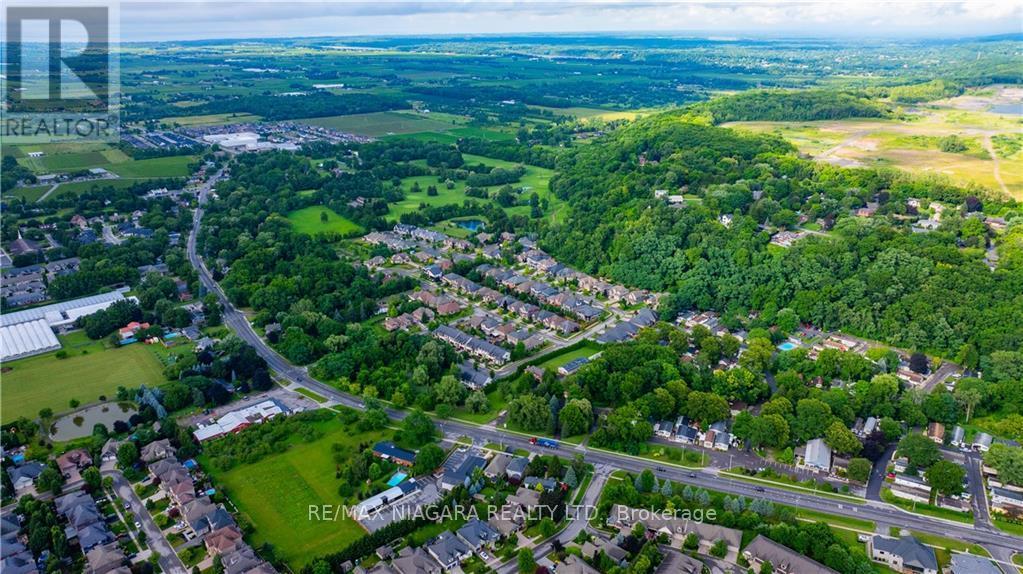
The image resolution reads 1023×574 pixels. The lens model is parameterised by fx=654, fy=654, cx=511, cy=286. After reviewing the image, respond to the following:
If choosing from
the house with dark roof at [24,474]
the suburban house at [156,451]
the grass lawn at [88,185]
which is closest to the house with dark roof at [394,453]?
the suburban house at [156,451]

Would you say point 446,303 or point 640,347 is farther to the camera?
point 446,303

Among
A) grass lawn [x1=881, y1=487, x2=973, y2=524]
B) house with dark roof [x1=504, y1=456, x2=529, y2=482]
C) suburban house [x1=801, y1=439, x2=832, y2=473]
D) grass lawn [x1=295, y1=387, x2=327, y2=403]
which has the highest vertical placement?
suburban house [x1=801, y1=439, x2=832, y2=473]

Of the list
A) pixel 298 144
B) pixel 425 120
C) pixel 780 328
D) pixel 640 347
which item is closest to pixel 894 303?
pixel 780 328

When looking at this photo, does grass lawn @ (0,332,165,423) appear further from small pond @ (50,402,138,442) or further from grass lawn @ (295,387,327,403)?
grass lawn @ (295,387,327,403)

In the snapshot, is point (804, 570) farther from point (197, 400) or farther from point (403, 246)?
point (403, 246)

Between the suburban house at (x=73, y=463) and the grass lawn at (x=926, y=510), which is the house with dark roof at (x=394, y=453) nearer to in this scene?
the suburban house at (x=73, y=463)

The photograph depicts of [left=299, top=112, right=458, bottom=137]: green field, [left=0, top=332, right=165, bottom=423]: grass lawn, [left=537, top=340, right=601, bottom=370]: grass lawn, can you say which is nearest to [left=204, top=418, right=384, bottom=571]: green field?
[left=0, top=332, right=165, bottom=423]: grass lawn
